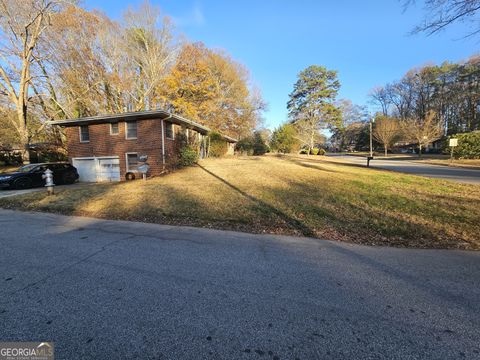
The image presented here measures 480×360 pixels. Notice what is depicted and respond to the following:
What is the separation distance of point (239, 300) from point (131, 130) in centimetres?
1504

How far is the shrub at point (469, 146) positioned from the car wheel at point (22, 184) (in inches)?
1517

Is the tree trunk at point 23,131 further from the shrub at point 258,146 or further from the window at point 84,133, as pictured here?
the shrub at point 258,146

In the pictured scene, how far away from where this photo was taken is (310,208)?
6387mm

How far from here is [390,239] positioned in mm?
4504

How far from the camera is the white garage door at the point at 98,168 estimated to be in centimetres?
1532

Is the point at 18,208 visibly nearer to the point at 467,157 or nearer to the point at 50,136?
the point at 50,136

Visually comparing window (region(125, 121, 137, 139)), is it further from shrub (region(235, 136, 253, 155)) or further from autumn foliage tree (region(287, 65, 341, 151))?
autumn foliage tree (region(287, 65, 341, 151))

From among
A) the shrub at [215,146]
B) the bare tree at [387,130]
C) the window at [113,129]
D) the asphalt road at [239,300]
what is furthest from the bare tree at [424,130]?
the window at [113,129]

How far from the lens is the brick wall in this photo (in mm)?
14172

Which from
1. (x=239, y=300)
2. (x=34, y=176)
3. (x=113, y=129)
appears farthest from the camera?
(x=113, y=129)

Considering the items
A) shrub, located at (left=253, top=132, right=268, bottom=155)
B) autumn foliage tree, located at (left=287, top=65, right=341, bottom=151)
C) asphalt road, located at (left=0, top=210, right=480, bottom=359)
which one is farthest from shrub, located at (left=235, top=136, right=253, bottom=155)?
asphalt road, located at (left=0, top=210, right=480, bottom=359)

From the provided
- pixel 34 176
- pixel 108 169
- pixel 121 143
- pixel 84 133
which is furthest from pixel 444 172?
pixel 34 176

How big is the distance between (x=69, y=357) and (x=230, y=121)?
31147 mm

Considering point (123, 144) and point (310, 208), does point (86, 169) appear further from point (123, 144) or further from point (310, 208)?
point (310, 208)
